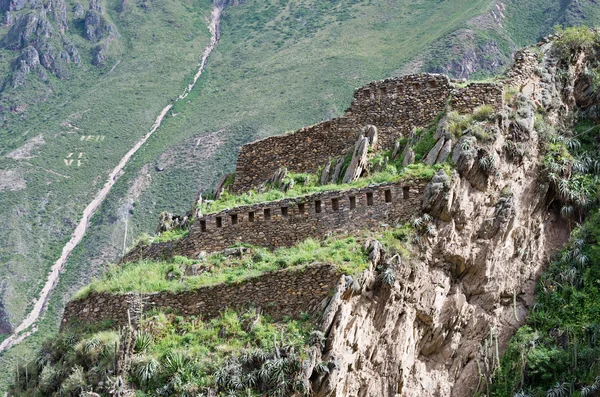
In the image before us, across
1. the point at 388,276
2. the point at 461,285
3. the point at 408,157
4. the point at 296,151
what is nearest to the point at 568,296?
the point at 461,285

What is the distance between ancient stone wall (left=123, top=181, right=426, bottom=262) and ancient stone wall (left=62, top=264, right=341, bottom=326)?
12.6ft

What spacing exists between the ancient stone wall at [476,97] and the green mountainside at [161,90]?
3249 cm

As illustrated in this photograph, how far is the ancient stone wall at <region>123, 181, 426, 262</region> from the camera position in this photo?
42500 mm

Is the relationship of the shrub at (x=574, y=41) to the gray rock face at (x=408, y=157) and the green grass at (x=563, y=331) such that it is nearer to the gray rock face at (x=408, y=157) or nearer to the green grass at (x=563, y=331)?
the green grass at (x=563, y=331)

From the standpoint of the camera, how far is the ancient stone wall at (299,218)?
42.5 metres

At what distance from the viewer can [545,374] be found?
39656mm

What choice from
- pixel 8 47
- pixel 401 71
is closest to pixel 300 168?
pixel 401 71

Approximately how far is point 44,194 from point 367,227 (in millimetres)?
64583

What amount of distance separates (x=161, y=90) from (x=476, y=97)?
265ft

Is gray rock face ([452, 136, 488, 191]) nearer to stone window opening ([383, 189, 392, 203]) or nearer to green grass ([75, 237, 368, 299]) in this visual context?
stone window opening ([383, 189, 392, 203])

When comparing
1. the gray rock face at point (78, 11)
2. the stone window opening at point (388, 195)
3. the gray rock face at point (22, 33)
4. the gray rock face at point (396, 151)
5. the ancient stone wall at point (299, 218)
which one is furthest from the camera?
the gray rock face at point (78, 11)

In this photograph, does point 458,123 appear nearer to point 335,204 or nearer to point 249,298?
point 335,204

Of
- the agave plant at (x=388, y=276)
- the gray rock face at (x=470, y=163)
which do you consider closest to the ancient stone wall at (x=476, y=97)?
the gray rock face at (x=470, y=163)

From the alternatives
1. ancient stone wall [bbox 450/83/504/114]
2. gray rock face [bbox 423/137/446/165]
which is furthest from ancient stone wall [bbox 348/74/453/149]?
gray rock face [bbox 423/137/446/165]
